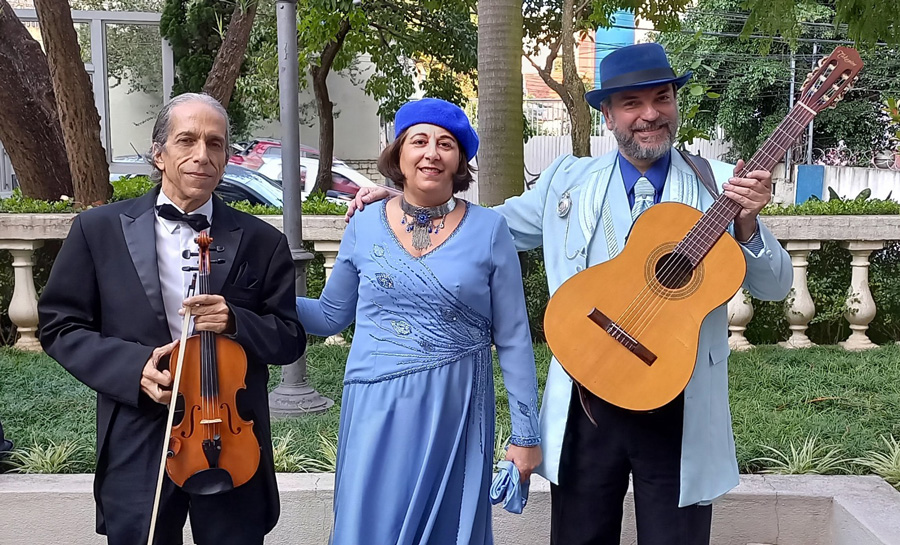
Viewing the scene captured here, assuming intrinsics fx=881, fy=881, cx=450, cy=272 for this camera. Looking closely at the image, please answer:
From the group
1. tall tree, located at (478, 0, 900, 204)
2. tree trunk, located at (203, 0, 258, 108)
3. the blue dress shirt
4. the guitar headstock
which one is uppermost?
tree trunk, located at (203, 0, 258, 108)

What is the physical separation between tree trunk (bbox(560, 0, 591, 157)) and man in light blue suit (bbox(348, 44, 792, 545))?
820cm

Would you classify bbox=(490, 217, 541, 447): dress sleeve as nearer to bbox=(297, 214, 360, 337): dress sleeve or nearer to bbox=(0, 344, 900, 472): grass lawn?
bbox=(297, 214, 360, 337): dress sleeve

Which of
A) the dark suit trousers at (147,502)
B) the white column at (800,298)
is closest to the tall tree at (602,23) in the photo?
the white column at (800,298)

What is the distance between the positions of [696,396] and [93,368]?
1.73m

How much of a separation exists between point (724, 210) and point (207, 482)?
163 cm

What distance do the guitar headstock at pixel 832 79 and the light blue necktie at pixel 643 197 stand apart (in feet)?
1.68

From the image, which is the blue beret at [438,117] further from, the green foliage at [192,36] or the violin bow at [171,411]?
the green foliage at [192,36]

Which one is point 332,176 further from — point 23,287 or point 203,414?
point 203,414

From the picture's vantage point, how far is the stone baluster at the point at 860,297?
6406mm

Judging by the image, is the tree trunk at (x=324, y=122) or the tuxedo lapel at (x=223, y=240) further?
the tree trunk at (x=324, y=122)

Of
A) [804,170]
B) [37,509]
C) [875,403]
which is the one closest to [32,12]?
[37,509]

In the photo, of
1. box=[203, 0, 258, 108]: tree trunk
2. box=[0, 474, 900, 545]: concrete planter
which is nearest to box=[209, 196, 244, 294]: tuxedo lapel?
box=[0, 474, 900, 545]: concrete planter

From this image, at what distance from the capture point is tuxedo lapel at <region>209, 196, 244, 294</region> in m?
2.46

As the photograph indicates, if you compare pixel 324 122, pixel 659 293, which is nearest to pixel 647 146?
pixel 659 293
